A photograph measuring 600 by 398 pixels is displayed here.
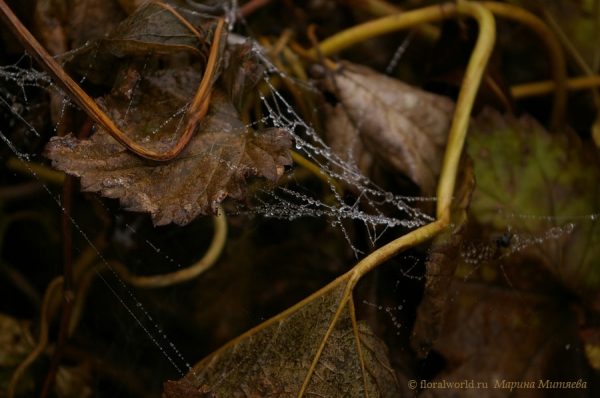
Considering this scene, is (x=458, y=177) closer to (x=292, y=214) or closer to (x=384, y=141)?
(x=384, y=141)

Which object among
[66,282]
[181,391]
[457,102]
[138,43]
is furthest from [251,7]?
[181,391]

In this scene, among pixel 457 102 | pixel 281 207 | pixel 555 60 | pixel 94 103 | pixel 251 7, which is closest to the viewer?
pixel 94 103

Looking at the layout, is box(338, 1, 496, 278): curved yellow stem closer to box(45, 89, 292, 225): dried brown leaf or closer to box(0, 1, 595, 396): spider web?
box(0, 1, 595, 396): spider web

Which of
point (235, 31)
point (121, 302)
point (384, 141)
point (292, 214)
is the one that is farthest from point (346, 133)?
point (121, 302)

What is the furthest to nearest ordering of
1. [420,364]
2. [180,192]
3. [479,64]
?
[479,64]
[420,364]
[180,192]

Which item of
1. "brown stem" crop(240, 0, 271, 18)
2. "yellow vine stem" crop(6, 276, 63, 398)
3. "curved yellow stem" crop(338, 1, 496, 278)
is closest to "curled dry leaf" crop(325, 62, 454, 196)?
"curved yellow stem" crop(338, 1, 496, 278)

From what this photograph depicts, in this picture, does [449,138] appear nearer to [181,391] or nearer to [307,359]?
[307,359]
